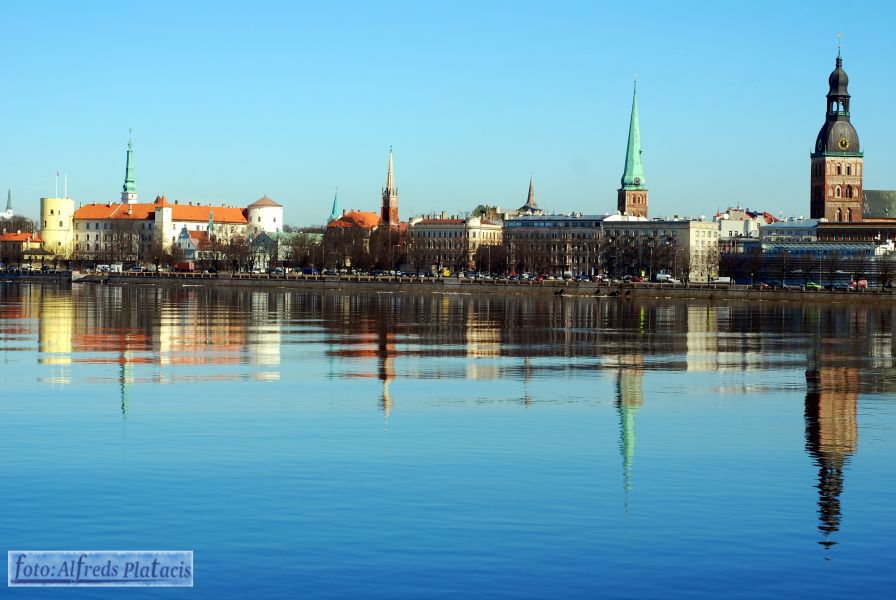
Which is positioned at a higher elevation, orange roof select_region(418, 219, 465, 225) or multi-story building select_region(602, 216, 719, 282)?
orange roof select_region(418, 219, 465, 225)

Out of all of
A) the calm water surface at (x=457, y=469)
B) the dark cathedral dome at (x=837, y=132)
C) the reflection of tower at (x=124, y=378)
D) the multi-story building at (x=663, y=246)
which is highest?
the dark cathedral dome at (x=837, y=132)

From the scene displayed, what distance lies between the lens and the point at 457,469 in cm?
1861

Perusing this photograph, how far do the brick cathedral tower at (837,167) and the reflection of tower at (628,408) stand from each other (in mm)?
123115

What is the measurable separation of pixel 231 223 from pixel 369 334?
140 meters

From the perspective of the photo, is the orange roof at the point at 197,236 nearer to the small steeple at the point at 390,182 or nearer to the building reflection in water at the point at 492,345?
the small steeple at the point at 390,182

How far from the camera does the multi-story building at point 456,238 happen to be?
489ft

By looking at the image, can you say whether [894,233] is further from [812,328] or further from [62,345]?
[62,345]

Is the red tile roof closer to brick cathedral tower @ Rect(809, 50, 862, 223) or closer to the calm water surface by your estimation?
brick cathedral tower @ Rect(809, 50, 862, 223)

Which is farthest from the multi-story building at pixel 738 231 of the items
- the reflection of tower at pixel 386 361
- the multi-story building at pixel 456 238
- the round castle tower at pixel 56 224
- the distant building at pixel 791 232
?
the reflection of tower at pixel 386 361

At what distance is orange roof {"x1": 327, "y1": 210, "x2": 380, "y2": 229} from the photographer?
17612cm

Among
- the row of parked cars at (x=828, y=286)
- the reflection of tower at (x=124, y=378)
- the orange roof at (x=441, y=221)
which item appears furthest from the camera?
the orange roof at (x=441, y=221)

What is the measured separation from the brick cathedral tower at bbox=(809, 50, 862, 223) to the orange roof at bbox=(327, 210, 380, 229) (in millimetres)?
50819

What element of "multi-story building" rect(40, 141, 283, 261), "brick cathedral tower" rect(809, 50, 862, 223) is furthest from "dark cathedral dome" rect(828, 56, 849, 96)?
"multi-story building" rect(40, 141, 283, 261)

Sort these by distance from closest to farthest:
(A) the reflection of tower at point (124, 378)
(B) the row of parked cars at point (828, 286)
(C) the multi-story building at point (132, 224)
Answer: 1. (A) the reflection of tower at point (124, 378)
2. (B) the row of parked cars at point (828, 286)
3. (C) the multi-story building at point (132, 224)
